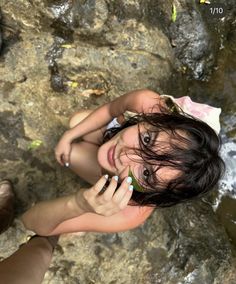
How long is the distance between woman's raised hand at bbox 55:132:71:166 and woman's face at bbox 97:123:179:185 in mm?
517

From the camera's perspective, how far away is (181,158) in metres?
1.95

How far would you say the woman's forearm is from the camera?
7.30 ft

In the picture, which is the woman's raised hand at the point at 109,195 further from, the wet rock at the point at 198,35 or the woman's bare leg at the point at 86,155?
the wet rock at the point at 198,35

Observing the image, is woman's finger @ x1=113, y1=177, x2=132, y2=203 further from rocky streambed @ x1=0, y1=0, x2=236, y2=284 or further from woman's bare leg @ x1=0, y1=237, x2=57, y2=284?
rocky streambed @ x1=0, y1=0, x2=236, y2=284

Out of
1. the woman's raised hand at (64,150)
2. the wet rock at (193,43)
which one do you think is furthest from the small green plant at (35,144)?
the wet rock at (193,43)

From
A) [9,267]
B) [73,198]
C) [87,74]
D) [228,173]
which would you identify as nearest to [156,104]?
[73,198]

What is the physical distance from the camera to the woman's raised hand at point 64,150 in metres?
2.64

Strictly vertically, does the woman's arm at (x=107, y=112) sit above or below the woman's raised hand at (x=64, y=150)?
above

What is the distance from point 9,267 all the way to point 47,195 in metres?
0.71

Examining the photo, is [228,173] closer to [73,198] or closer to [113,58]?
[113,58]

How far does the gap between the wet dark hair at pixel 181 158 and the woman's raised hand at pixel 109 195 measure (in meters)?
0.15

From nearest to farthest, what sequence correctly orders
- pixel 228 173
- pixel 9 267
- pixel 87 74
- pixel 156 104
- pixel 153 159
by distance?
pixel 153 159 < pixel 9 267 < pixel 156 104 < pixel 87 74 < pixel 228 173

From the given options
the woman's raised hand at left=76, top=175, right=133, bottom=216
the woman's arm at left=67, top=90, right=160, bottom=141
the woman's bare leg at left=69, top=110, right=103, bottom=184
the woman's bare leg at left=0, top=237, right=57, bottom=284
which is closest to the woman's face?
the woman's raised hand at left=76, top=175, right=133, bottom=216

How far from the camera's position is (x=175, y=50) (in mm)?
3451
